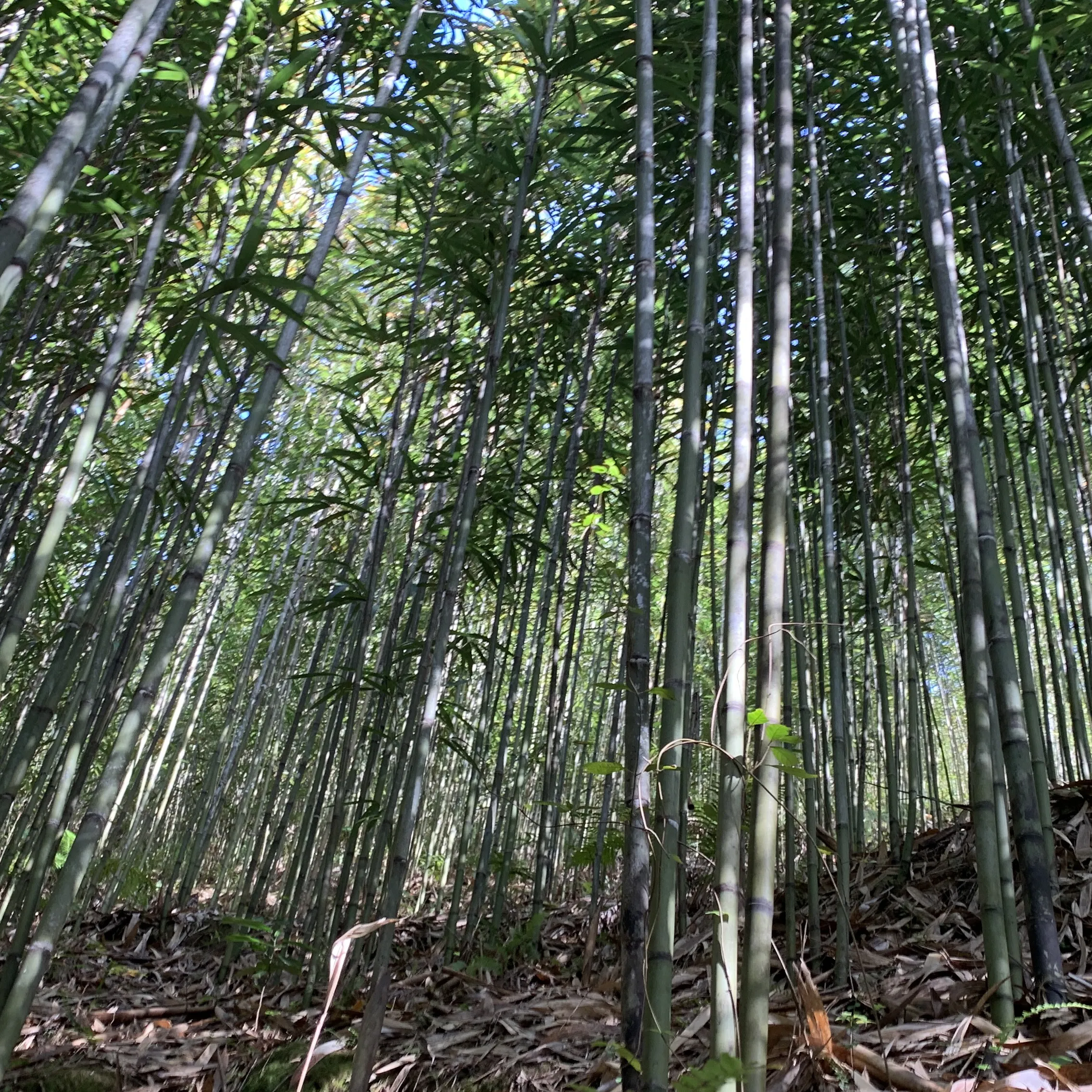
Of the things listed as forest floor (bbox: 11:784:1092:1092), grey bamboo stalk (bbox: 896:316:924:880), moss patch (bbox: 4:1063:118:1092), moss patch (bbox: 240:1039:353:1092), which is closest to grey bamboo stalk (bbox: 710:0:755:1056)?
forest floor (bbox: 11:784:1092:1092)

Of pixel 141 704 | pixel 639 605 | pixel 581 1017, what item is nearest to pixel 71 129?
pixel 141 704

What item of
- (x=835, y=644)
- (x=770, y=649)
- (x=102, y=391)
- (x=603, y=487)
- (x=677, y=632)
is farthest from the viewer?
(x=603, y=487)

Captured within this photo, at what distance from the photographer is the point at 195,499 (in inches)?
105

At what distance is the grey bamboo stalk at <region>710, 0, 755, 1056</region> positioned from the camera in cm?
118

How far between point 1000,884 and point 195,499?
2.38 meters

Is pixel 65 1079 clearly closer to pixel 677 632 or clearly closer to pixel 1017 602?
pixel 677 632

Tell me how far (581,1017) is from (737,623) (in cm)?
136

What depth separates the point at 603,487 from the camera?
3008mm

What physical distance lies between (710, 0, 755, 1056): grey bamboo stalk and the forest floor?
300 millimetres

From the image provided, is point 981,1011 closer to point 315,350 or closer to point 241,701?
point 315,350

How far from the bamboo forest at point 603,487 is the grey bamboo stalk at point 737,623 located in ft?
0.04

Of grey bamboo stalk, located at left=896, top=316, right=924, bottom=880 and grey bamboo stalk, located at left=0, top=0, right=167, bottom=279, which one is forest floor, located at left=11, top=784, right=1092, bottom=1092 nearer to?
grey bamboo stalk, located at left=896, top=316, right=924, bottom=880

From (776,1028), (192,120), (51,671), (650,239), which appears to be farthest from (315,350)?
(776,1028)

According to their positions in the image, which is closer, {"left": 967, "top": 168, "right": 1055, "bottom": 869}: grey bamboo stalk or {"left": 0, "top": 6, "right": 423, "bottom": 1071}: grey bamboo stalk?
{"left": 0, "top": 6, "right": 423, "bottom": 1071}: grey bamboo stalk
